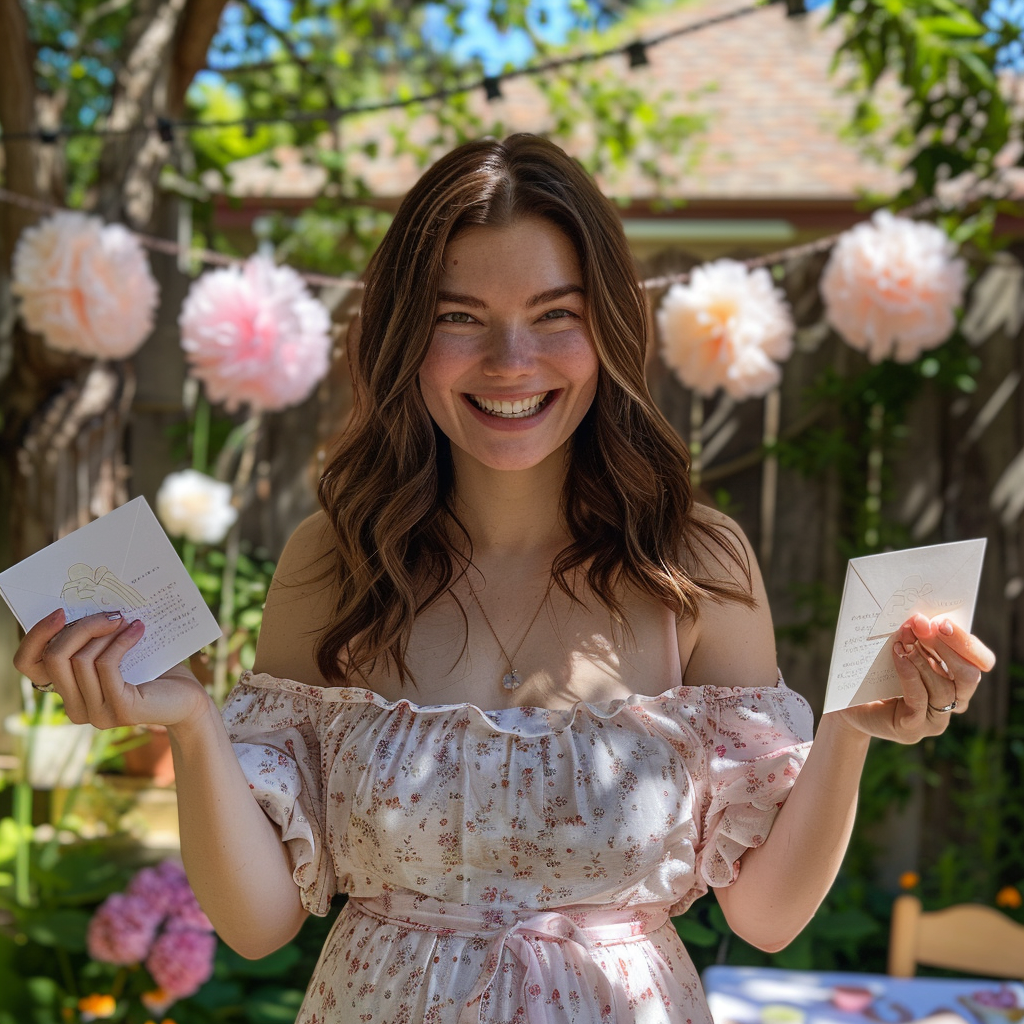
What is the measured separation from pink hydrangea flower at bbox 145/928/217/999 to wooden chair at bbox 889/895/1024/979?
1533mm

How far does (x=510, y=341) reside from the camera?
1.41 m

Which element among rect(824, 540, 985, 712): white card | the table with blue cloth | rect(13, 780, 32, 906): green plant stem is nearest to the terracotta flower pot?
rect(13, 780, 32, 906): green plant stem

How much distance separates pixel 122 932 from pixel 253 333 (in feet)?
4.73

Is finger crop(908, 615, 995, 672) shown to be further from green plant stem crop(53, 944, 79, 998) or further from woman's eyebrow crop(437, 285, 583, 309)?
green plant stem crop(53, 944, 79, 998)

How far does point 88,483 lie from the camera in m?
3.30

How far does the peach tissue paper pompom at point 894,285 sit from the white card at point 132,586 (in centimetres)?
204

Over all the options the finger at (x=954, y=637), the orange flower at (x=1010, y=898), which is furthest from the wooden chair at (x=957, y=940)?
the finger at (x=954, y=637)

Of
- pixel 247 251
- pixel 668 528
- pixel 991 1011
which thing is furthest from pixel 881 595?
pixel 247 251

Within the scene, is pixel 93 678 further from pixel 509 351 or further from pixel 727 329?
pixel 727 329

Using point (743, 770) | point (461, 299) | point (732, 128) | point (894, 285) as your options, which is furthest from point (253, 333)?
point (732, 128)

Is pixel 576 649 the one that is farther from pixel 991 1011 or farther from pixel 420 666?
pixel 991 1011

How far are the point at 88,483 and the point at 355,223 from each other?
1645mm

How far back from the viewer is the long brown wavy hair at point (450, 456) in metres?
1.46

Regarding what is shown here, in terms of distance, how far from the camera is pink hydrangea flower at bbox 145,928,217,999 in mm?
2570
